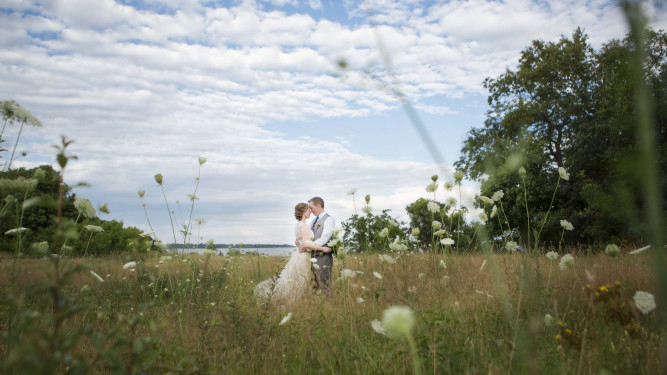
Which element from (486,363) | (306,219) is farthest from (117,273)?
(486,363)

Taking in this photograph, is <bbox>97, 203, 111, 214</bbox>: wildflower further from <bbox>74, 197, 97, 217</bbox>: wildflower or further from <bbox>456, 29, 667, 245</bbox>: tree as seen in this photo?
<bbox>456, 29, 667, 245</bbox>: tree

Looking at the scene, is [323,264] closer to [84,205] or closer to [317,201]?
[317,201]

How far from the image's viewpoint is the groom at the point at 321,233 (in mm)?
6655

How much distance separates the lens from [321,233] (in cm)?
749

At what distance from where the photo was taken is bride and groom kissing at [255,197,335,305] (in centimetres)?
655

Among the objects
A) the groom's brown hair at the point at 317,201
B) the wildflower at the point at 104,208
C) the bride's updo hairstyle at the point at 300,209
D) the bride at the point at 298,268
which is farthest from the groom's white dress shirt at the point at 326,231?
the wildflower at the point at 104,208

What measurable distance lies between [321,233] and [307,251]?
1.86 feet

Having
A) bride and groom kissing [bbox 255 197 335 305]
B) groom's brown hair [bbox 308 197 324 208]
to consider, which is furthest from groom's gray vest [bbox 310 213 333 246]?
groom's brown hair [bbox 308 197 324 208]

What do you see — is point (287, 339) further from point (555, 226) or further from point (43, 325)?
point (555, 226)

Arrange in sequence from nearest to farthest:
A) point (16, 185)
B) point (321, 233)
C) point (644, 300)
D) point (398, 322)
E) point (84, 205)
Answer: point (398, 322) → point (16, 185) → point (644, 300) → point (84, 205) → point (321, 233)

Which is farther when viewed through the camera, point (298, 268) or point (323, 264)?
point (298, 268)

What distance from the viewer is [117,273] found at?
8891 mm

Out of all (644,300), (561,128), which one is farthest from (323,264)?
(561,128)

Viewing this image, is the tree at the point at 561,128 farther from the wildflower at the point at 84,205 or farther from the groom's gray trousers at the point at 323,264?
the wildflower at the point at 84,205
